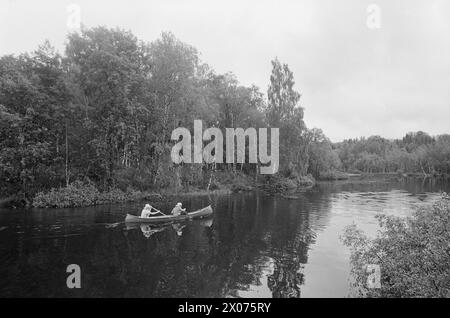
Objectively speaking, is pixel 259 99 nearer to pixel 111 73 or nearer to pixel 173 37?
pixel 173 37

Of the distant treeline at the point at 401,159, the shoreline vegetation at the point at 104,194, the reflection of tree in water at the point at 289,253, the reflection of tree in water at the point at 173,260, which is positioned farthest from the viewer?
the distant treeline at the point at 401,159

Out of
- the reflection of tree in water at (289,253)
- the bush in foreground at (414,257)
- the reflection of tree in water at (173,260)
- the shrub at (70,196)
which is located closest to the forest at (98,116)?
the shrub at (70,196)

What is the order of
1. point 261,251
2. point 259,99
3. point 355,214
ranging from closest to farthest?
point 261,251, point 355,214, point 259,99

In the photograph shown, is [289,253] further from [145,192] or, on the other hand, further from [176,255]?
[145,192]

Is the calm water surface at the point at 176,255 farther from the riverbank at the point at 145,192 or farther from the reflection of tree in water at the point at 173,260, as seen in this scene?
the riverbank at the point at 145,192

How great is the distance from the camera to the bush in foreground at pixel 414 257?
11.0 metres

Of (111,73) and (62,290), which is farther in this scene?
(111,73)

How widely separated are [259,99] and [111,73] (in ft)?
124

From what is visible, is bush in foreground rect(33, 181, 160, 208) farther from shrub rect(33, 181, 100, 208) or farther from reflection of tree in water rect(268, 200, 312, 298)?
reflection of tree in water rect(268, 200, 312, 298)

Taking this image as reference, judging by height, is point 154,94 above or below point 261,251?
above

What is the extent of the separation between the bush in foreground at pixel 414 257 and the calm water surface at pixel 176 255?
7.20 ft

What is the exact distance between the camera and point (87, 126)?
38.1 meters
